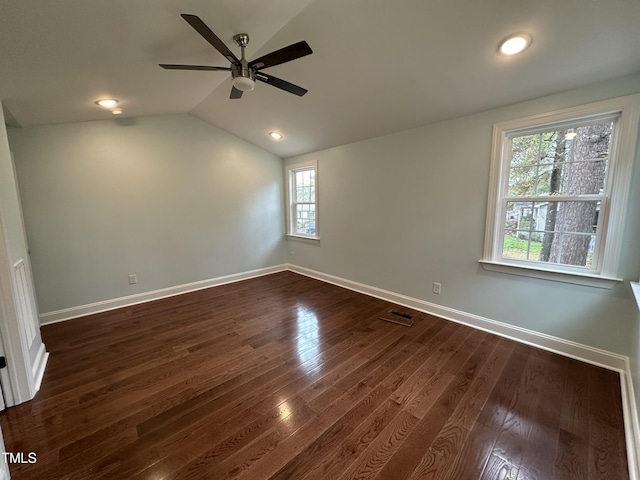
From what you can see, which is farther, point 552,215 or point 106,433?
point 552,215

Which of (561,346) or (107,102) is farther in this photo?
(107,102)

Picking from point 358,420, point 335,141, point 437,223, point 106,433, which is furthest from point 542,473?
point 335,141

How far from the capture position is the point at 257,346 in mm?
2510

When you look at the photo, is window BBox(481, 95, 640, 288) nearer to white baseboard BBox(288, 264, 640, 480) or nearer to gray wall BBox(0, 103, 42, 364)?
white baseboard BBox(288, 264, 640, 480)

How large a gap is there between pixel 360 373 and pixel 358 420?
1.52ft

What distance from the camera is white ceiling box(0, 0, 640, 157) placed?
4.98ft

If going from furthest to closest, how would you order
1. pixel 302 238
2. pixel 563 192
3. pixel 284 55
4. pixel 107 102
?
pixel 302 238 < pixel 107 102 < pixel 563 192 < pixel 284 55

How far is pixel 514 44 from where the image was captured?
177 cm

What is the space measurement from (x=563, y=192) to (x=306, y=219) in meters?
3.60

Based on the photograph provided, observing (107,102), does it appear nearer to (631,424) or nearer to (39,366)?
(39,366)

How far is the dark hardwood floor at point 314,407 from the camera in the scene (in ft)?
4.52

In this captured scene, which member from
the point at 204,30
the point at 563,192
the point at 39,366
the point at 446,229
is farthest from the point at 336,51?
the point at 39,366

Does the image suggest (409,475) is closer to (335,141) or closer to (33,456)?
(33,456)

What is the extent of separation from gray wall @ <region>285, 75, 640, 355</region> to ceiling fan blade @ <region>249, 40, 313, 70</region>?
191cm
